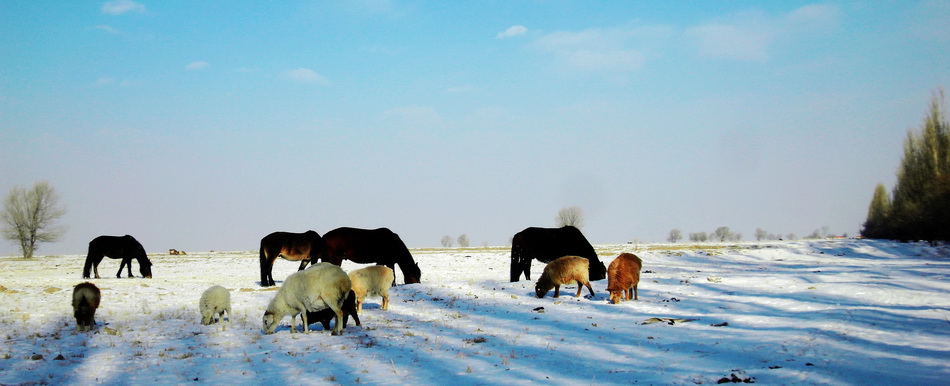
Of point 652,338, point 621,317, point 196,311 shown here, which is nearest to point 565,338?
point 652,338

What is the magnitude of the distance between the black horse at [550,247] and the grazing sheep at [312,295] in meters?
10.9

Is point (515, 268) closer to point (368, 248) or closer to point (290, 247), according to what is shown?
point (368, 248)

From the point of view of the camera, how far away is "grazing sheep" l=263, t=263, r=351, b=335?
11.7 metres

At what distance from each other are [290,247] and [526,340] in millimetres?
16920

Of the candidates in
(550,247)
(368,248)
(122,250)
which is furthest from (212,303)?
(122,250)

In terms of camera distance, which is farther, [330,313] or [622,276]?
[622,276]

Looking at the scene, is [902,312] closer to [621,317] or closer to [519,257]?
[621,317]

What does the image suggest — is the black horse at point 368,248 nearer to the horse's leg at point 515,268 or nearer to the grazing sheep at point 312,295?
the horse's leg at point 515,268

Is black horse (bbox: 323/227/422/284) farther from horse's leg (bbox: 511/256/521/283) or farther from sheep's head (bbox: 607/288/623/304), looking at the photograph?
sheep's head (bbox: 607/288/623/304)

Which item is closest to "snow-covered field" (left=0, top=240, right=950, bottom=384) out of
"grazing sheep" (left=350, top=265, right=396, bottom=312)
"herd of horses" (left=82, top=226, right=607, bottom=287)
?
"grazing sheep" (left=350, top=265, right=396, bottom=312)

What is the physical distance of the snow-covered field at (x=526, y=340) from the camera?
8188 millimetres

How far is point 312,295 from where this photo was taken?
460 inches

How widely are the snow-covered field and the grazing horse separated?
571 centimetres

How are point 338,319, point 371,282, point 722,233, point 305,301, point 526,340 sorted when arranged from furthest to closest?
point 722,233, point 371,282, point 305,301, point 338,319, point 526,340
